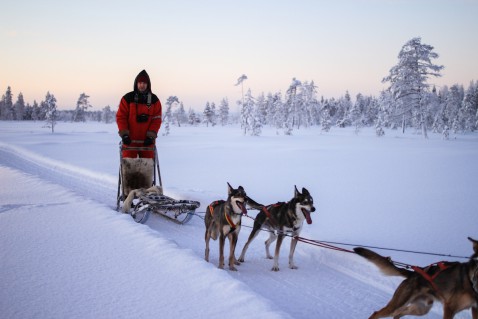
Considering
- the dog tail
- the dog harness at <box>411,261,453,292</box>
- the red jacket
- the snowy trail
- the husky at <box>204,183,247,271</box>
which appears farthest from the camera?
the red jacket

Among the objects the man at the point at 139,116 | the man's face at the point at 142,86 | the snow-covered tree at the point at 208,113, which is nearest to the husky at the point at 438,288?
the man at the point at 139,116

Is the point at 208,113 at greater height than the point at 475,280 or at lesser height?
greater

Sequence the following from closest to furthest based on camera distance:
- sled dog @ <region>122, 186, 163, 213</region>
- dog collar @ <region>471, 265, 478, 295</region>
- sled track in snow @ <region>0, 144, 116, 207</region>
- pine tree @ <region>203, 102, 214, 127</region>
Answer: dog collar @ <region>471, 265, 478, 295</region>
sled dog @ <region>122, 186, 163, 213</region>
sled track in snow @ <region>0, 144, 116, 207</region>
pine tree @ <region>203, 102, 214, 127</region>

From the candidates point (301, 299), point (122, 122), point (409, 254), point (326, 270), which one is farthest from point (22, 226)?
point (409, 254)

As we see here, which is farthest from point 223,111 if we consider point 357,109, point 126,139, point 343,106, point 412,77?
point 126,139

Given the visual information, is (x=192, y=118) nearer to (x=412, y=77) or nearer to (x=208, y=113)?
(x=208, y=113)

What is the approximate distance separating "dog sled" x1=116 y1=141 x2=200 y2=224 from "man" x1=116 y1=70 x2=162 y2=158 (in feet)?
0.58

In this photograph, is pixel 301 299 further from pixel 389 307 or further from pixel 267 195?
pixel 267 195

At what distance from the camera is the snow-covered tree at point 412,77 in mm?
34812

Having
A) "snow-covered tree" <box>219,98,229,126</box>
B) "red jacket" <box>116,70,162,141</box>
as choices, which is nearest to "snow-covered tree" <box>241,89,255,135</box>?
"red jacket" <box>116,70,162,141</box>

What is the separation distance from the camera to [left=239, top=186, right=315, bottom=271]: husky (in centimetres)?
496

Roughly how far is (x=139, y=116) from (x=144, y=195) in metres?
1.92

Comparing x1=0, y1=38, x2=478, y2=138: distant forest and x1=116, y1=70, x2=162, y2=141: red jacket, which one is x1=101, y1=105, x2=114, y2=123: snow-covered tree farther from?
x1=116, y1=70, x2=162, y2=141: red jacket

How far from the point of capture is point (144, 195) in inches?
272
